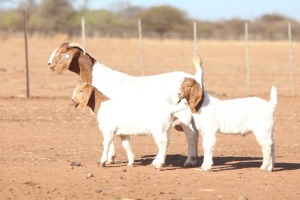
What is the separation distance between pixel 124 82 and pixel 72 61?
0.96 metres

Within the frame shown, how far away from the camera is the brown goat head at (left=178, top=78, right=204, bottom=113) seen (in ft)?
46.2

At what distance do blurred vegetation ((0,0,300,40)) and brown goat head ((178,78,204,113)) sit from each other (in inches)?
2235

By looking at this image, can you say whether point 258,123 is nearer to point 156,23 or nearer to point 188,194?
point 188,194

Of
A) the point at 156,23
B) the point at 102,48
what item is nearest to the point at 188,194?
the point at 102,48

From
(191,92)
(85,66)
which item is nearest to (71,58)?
(85,66)

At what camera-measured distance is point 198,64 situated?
14727 mm

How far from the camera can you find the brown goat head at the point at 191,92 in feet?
46.2

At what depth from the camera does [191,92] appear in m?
14.1

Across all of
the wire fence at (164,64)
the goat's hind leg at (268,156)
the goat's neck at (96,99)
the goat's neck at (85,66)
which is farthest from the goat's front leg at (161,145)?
the wire fence at (164,64)

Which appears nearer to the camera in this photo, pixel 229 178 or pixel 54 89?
pixel 229 178

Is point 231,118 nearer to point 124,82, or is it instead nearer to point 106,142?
point 106,142

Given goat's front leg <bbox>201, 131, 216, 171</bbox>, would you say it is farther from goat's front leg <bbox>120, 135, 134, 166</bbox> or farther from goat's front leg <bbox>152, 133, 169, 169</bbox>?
goat's front leg <bbox>120, 135, 134, 166</bbox>

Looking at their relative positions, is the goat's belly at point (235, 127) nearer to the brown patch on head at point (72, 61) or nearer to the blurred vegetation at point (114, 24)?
the brown patch on head at point (72, 61)

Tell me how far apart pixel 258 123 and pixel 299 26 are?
9464 centimetres
